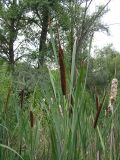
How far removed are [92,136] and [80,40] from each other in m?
0.51

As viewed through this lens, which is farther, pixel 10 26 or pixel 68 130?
pixel 10 26

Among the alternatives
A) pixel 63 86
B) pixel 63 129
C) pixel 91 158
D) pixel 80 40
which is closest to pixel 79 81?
pixel 63 86

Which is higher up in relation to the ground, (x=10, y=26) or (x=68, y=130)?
(x=10, y=26)

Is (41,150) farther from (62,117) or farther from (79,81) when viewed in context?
(79,81)

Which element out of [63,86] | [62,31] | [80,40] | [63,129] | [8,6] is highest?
[8,6]

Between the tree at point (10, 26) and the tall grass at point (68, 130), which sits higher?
the tree at point (10, 26)

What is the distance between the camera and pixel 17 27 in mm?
29109

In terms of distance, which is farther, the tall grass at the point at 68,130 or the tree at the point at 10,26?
the tree at the point at 10,26

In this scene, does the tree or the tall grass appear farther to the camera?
the tree

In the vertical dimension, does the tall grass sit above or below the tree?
below

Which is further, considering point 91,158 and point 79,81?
point 91,158

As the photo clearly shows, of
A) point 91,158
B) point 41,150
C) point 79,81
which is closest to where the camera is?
point 79,81

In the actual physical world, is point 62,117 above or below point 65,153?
above

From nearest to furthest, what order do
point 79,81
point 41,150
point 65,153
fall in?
point 79,81, point 65,153, point 41,150
